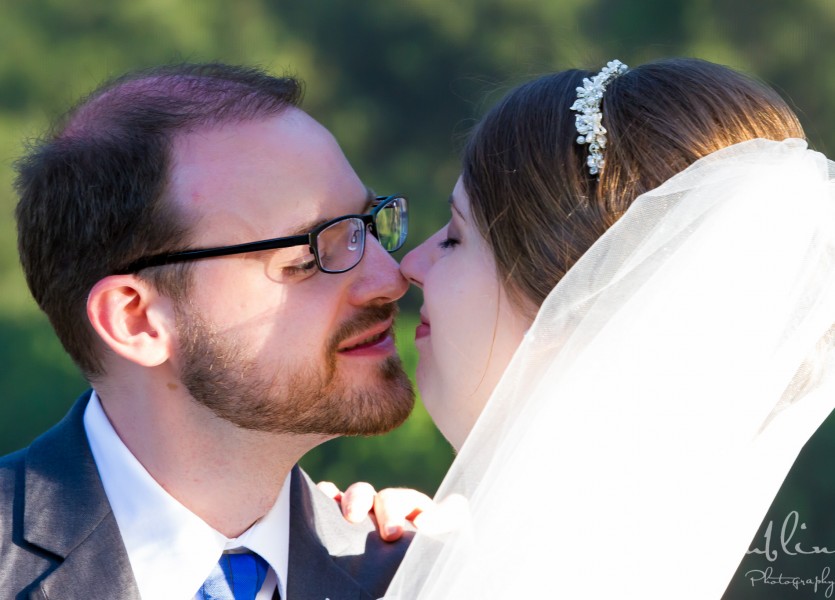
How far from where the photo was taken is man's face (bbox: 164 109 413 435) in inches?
97.3

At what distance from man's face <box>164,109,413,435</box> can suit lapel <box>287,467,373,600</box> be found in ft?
0.71

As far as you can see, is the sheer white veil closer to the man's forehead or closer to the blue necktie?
the blue necktie

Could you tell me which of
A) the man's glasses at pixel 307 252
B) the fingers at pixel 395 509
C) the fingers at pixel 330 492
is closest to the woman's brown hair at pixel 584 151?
the man's glasses at pixel 307 252

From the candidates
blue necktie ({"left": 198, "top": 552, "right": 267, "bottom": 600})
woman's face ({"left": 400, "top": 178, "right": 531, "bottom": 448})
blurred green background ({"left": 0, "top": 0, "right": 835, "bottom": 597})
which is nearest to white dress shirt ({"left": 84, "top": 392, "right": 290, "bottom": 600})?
blue necktie ({"left": 198, "top": 552, "right": 267, "bottom": 600})

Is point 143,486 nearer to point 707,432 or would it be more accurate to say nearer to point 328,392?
point 328,392

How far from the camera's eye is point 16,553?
2.20 metres

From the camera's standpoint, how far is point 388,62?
4969mm

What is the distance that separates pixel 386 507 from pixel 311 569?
284 mm

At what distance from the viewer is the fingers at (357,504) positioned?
8.48 feet

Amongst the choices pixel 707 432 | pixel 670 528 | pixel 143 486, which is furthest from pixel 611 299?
pixel 143 486

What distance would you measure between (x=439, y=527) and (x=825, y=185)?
3.12ft

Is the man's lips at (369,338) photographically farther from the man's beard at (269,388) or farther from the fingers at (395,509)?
the fingers at (395,509)

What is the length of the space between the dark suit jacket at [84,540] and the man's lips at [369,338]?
0.36 m

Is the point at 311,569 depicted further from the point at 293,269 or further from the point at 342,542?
the point at 293,269
